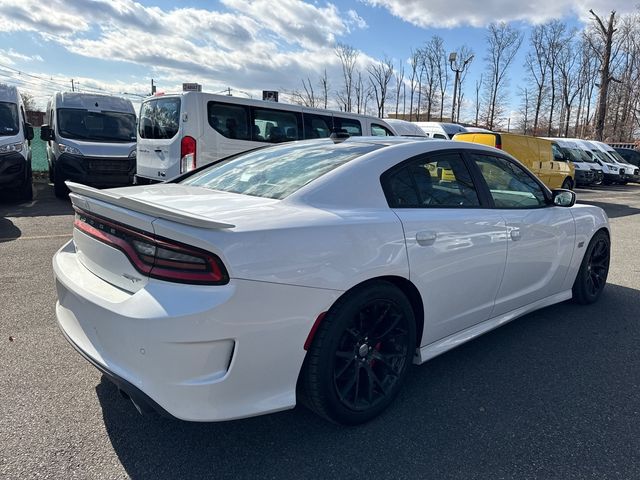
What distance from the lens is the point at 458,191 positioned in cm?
310

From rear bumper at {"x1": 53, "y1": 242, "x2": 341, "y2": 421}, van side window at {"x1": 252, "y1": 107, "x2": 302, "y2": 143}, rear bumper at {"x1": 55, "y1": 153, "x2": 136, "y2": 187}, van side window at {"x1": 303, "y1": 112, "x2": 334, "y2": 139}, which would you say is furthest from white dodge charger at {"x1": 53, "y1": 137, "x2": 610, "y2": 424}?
rear bumper at {"x1": 55, "y1": 153, "x2": 136, "y2": 187}

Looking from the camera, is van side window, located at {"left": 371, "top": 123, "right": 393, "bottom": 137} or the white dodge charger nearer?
the white dodge charger

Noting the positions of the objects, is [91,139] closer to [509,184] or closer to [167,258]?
[509,184]

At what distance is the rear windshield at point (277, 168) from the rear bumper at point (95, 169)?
25.4ft

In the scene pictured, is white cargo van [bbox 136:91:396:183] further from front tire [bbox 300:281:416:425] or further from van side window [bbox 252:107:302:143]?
front tire [bbox 300:281:416:425]

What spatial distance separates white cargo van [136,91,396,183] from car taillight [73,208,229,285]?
225 inches

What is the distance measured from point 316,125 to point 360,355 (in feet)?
24.0

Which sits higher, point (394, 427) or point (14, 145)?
point (14, 145)

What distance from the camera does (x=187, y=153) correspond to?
25.2 ft

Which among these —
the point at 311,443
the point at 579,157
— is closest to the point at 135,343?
the point at 311,443

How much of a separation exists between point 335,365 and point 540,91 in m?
61.9

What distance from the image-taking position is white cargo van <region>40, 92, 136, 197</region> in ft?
33.2

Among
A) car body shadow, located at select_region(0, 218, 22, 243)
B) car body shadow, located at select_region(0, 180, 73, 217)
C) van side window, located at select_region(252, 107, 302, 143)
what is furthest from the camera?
car body shadow, located at select_region(0, 180, 73, 217)

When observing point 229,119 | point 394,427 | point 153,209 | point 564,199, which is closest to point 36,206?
point 229,119
